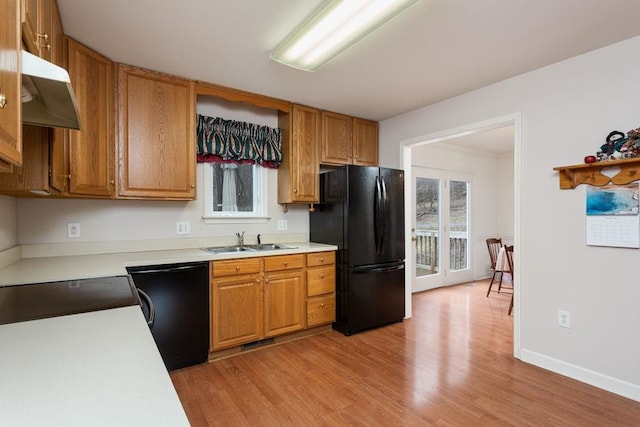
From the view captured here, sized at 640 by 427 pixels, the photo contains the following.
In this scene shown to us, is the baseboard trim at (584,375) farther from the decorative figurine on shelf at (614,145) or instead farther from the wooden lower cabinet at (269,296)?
the wooden lower cabinet at (269,296)

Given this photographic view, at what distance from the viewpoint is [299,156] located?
3.32 m

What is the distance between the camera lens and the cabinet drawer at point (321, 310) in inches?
124

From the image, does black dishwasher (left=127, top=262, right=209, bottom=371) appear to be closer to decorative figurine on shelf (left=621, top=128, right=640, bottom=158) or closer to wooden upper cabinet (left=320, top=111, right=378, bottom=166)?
wooden upper cabinet (left=320, top=111, right=378, bottom=166)

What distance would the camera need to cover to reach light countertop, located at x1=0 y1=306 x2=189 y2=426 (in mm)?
556

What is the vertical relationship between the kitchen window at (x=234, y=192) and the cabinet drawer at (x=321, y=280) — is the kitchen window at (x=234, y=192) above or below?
above

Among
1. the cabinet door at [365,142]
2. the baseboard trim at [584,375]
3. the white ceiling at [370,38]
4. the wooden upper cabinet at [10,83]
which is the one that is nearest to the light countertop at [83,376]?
the wooden upper cabinet at [10,83]

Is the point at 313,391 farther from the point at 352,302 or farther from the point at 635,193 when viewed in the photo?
the point at 635,193

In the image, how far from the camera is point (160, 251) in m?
2.75

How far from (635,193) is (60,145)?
358cm

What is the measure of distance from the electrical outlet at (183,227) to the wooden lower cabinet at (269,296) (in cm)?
58

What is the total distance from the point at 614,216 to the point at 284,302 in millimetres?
2603

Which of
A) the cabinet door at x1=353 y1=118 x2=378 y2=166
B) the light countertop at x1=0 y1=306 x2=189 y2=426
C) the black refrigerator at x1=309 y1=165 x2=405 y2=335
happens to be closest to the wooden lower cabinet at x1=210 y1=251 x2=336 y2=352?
the black refrigerator at x1=309 y1=165 x2=405 y2=335

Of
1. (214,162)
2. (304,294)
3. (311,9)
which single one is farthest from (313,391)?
(311,9)

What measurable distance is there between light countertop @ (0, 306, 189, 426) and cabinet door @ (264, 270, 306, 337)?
6.14 feet
